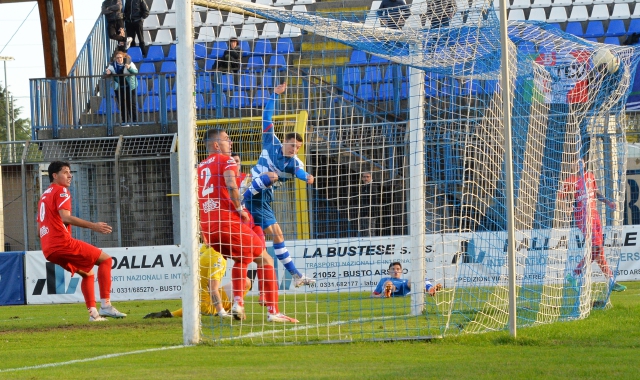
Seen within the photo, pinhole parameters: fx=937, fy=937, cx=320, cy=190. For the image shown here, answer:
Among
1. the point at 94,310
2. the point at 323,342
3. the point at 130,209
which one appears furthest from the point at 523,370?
the point at 130,209

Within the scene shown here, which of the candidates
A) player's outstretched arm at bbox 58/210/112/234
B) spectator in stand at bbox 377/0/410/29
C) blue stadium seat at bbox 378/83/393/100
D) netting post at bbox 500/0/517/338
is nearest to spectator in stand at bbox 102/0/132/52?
blue stadium seat at bbox 378/83/393/100

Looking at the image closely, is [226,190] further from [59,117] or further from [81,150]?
[59,117]

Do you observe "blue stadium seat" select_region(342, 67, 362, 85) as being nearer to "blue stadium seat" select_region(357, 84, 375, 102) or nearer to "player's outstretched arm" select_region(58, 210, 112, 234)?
"blue stadium seat" select_region(357, 84, 375, 102)

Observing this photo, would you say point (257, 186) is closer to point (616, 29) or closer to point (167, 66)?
point (167, 66)

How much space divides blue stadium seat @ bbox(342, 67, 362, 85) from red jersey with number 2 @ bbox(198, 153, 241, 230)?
8.48 metres

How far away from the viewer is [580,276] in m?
10.5

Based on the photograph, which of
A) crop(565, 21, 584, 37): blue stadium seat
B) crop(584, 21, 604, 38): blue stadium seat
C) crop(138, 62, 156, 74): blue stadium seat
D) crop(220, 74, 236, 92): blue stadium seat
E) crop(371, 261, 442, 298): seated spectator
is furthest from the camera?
crop(138, 62, 156, 74): blue stadium seat

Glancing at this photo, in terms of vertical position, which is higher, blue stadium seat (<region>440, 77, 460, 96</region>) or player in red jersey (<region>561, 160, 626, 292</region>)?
blue stadium seat (<region>440, 77, 460, 96</region>)

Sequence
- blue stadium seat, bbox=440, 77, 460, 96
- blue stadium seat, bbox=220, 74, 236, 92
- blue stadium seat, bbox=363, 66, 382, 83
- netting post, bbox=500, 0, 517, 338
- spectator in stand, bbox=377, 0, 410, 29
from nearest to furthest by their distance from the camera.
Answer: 1. netting post, bbox=500, 0, 517, 338
2. spectator in stand, bbox=377, 0, 410, 29
3. blue stadium seat, bbox=440, 77, 460, 96
4. blue stadium seat, bbox=220, 74, 236, 92
5. blue stadium seat, bbox=363, 66, 382, 83

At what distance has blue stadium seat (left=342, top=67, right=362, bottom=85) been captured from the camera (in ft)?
58.4

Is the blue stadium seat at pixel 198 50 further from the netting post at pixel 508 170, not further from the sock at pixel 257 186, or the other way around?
the netting post at pixel 508 170

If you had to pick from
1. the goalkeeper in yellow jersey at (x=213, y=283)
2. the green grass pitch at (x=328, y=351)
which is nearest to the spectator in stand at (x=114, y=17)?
the goalkeeper in yellow jersey at (x=213, y=283)

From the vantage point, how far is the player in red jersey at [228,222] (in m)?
9.21

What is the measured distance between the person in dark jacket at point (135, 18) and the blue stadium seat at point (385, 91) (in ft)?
25.2
